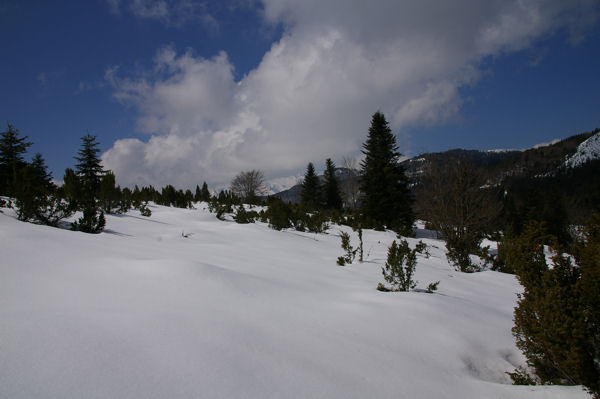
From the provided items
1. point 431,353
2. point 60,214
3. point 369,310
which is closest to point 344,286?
point 369,310

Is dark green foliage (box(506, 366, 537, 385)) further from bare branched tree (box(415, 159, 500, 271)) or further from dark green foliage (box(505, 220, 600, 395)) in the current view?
bare branched tree (box(415, 159, 500, 271))

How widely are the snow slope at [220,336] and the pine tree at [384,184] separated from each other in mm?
17567

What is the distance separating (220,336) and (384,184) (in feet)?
71.2

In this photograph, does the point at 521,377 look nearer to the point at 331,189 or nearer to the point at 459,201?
the point at 459,201

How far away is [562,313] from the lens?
7.04 feet

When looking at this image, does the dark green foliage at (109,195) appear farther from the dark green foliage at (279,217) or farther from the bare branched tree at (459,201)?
the bare branched tree at (459,201)

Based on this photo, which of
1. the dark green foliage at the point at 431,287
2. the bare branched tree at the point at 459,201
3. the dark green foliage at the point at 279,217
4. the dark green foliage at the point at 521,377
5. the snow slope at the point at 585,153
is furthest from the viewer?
the snow slope at the point at 585,153

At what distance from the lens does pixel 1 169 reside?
23922 millimetres

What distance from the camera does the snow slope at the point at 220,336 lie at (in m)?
1.58

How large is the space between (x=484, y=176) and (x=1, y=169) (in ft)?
127

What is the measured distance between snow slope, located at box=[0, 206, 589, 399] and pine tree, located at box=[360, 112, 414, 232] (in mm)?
17567

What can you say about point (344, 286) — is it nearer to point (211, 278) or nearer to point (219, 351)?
point (211, 278)

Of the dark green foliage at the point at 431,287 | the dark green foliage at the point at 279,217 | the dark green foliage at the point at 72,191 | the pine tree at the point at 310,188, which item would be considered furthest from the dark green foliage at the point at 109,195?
the pine tree at the point at 310,188

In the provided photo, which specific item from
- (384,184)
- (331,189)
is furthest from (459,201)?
(331,189)
